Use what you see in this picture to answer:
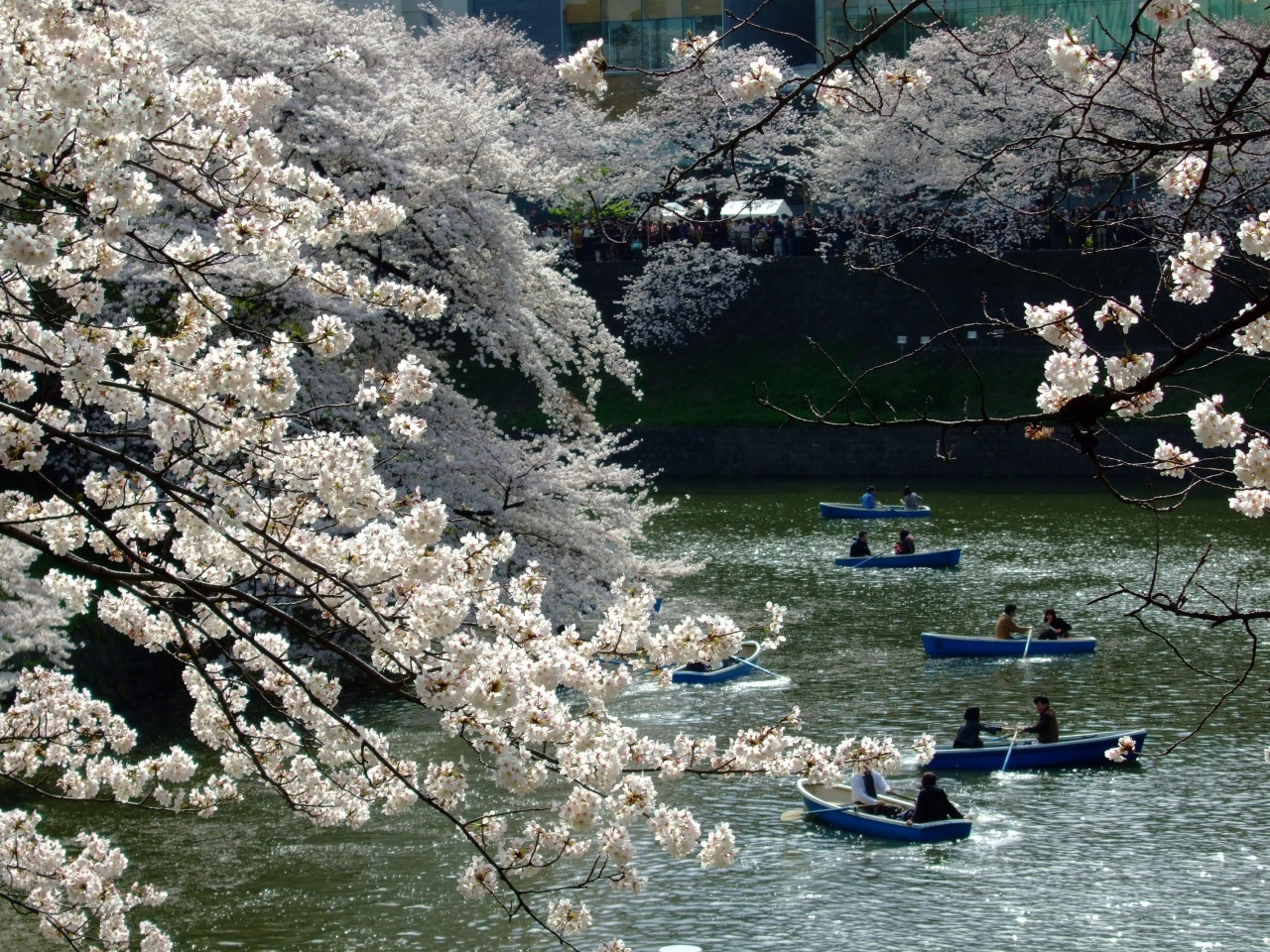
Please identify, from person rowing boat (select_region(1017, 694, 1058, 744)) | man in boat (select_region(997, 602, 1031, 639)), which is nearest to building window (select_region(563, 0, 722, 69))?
man in boat (select_region(997, 602, 1031, 639))

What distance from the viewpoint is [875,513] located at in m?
29.0

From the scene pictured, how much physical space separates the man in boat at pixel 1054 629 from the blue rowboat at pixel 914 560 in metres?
5.72

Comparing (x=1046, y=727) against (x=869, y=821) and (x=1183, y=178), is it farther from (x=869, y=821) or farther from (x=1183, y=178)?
(x=1183, y=178)

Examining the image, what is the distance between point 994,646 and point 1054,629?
2.68 ft

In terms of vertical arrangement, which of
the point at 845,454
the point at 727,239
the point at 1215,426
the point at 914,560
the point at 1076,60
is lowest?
the point at 914,560

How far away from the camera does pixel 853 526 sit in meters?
28.4

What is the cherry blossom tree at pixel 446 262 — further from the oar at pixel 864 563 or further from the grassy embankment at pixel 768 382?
the grassy embankment at pixel 768 382

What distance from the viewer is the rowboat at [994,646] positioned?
18.4 m

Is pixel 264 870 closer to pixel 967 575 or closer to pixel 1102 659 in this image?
pixel 1102 659

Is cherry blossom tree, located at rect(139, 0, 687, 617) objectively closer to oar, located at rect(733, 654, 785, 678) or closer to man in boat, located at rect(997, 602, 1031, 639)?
oar, located at rect(733, 654, 785, 678)

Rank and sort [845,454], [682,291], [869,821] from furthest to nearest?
[682,291], [845,454], [869,821]

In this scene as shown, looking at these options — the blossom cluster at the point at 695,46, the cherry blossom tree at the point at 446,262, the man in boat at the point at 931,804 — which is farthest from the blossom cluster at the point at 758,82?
the cherry blossom tree at the point at 446,262

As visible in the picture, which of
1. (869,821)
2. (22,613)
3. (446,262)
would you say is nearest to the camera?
(22,613)

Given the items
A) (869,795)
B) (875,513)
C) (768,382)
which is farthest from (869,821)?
(768,382)
